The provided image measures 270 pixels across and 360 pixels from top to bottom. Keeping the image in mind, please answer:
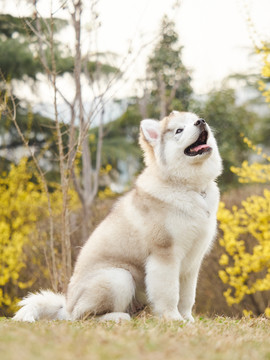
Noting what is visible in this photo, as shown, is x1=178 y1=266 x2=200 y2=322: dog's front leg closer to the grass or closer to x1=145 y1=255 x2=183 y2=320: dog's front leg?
x1=145 y1=255 x2=183 y2=320: dog's front leg

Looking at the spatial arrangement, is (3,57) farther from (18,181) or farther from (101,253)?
(101,253)

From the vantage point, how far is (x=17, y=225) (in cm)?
887

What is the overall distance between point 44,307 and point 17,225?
5069mm

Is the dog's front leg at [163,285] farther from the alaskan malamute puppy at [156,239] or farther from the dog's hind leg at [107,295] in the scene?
the dog's hind leg at [107,295]

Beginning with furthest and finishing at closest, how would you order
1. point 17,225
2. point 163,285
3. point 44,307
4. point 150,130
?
1. point 17,225
2. point 150,130
3. point 44,307
4. point 163,285

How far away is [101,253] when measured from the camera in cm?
390

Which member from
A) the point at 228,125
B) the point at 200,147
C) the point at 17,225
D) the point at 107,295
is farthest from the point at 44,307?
the point at 228,125

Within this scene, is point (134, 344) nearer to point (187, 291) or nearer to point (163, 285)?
point (163, 285)

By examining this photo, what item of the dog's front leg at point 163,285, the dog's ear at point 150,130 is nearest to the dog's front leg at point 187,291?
the dog's front leg at point 163,285

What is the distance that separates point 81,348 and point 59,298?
212cm

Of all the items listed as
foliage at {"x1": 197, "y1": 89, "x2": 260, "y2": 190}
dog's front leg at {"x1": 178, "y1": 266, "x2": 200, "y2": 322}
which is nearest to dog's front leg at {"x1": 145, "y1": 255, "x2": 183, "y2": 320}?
dog's front leg at {"x1": 178, "y1": 266, "x2": 200, "y2": 322}

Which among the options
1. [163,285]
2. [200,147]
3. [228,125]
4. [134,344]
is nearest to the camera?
[134,344]

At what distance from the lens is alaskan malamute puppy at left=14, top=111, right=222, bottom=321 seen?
369cm

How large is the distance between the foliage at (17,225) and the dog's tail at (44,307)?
370 centimetres
